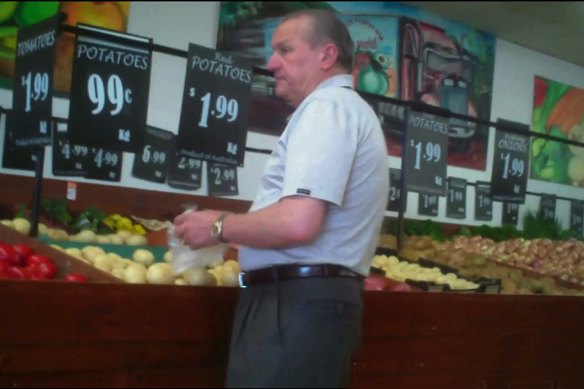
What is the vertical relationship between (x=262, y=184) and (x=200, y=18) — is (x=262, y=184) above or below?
below

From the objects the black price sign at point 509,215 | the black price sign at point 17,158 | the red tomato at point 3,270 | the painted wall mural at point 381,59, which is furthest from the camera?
the painted wall mural at point 381,59

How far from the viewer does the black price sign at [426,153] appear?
348 cm

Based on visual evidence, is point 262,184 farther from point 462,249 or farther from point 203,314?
point 462,249

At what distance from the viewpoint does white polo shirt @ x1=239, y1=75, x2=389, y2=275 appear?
5.19 feet

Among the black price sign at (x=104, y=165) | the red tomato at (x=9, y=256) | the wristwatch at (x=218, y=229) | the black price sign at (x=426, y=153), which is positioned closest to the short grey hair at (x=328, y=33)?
the wristwatch at (x=218, y=229)

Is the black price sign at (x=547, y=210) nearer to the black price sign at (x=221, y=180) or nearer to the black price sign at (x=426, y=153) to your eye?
the black price sign at (x=426, y=153)

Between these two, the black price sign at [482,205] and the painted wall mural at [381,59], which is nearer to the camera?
the black price sign at [482,205]

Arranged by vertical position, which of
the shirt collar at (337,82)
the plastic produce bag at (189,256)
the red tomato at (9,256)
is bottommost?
the red tomato at (9,256)

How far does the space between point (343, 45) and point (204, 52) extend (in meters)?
1.14

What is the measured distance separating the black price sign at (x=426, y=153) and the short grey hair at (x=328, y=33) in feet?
5.64

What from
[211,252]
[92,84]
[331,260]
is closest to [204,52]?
[92,84]

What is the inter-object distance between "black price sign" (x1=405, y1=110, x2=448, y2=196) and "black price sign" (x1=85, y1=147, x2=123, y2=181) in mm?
1537

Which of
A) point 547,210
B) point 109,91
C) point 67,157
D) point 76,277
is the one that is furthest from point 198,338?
point 547,210

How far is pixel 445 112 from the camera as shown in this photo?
3.51m
